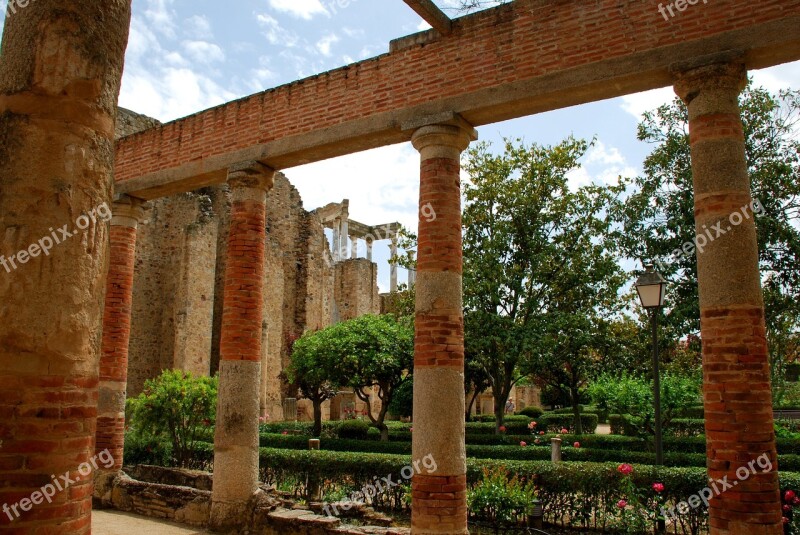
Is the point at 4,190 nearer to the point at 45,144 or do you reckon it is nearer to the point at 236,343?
the point at 45,144

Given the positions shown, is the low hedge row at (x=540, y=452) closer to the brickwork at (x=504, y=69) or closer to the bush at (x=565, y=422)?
the brickwork at (x=504, y=69)

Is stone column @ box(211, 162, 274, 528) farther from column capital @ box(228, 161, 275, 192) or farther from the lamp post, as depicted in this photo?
the lamp post

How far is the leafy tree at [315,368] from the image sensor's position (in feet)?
57.1

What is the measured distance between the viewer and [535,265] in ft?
51.3

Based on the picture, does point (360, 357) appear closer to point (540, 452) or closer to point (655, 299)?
point (540, 452)

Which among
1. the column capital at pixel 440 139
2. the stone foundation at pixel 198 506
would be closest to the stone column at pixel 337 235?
the stone foundation at pixel 198 506

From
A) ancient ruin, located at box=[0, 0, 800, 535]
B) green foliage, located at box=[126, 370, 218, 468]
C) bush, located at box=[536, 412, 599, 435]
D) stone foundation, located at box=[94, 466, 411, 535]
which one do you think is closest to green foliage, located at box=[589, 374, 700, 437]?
stone foundation, located at box=[94, 466, 411, 535]

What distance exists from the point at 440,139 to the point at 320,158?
2199 mm

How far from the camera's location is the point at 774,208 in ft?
51.1

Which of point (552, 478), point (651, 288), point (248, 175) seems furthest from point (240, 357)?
point (651, 288)

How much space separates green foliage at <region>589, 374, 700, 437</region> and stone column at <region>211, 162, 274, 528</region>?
8357 millimetres

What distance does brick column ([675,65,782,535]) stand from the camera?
4.96m

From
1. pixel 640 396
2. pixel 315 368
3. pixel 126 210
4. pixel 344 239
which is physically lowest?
pixel 640 396

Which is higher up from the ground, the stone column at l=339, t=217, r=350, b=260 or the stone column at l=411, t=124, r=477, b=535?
the stone column at l=339, t=217, r=350, b=260
